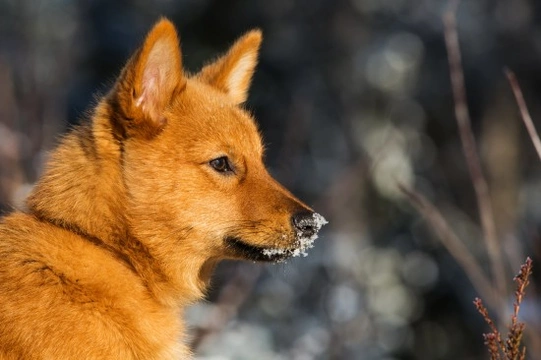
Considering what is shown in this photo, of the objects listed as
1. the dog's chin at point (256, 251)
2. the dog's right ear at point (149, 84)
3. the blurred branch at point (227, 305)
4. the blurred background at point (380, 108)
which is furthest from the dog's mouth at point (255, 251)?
the blurred background at point (380, 108)

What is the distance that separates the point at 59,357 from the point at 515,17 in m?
15.6

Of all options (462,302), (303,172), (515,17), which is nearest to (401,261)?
(462,302)

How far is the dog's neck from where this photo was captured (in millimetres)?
4395

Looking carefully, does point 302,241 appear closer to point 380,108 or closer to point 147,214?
point 147,214

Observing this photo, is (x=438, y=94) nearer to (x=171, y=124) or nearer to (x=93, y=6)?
(x=93, y=6)

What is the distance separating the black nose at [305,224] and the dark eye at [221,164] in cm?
48

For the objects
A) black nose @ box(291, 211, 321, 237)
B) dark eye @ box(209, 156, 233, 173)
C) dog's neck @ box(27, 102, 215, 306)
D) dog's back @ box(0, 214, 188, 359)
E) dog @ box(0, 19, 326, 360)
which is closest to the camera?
dog's back @ box(0, 214, 188, 359)

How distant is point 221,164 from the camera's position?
4785 millimetres

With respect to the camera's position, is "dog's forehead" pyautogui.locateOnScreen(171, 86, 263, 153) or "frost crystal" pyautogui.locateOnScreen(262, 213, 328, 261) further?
"dog's forehead" pyautogui.locateOnScreen(171, 86, 263, 153)

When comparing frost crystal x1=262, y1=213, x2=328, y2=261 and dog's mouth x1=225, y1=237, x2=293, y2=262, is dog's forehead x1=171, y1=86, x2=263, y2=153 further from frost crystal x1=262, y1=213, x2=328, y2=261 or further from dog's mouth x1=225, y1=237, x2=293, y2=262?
frost crystal x1=262, y1=213, x2=328, y2=261

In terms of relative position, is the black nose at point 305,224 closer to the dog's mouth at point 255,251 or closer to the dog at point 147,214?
the dog at point 147,214

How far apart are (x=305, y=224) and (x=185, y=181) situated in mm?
634

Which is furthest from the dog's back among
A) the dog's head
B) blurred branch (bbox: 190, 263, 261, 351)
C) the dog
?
blurred branch (bbox: 190, 263, 261, 351)

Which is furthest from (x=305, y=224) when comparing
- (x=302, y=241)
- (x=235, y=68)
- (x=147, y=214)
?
(x=235, y=68)
